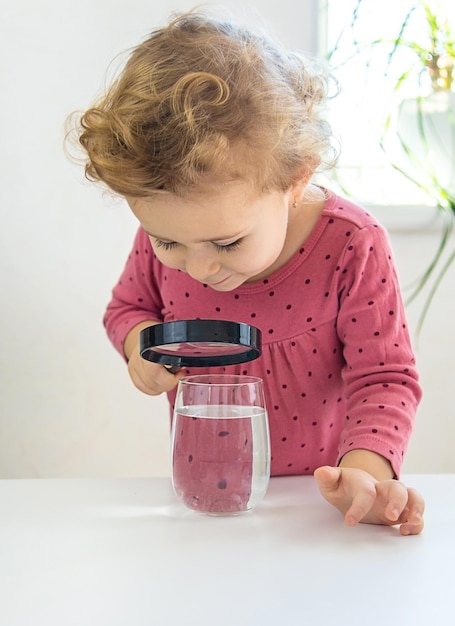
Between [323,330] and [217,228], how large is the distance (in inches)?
9.1

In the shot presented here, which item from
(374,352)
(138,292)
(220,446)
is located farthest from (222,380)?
(138,292)

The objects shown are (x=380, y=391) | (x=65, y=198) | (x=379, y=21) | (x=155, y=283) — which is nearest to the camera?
(x=380, y=391)

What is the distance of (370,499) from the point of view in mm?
582

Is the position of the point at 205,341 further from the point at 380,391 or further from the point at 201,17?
the point at 201,17

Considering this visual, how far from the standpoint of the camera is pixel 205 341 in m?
0.58


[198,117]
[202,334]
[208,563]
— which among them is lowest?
[208,563]

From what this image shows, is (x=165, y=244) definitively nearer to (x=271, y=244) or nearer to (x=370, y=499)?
(x=271, y=244)

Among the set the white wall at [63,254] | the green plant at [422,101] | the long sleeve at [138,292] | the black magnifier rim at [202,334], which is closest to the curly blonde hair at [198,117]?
the black magnifier rim at [202,334]

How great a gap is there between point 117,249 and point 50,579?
2.66 feet

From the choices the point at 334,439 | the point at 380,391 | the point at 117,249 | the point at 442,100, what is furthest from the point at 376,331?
the point at 442,100

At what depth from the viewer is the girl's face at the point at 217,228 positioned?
2.06ft

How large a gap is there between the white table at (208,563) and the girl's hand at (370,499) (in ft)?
0.04

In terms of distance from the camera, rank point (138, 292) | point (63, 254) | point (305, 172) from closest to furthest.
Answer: point (305, 172)
point (138, 292)
point (63, 254)

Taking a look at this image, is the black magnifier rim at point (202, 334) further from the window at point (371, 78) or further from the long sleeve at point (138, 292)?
the window at point (371, 78)
